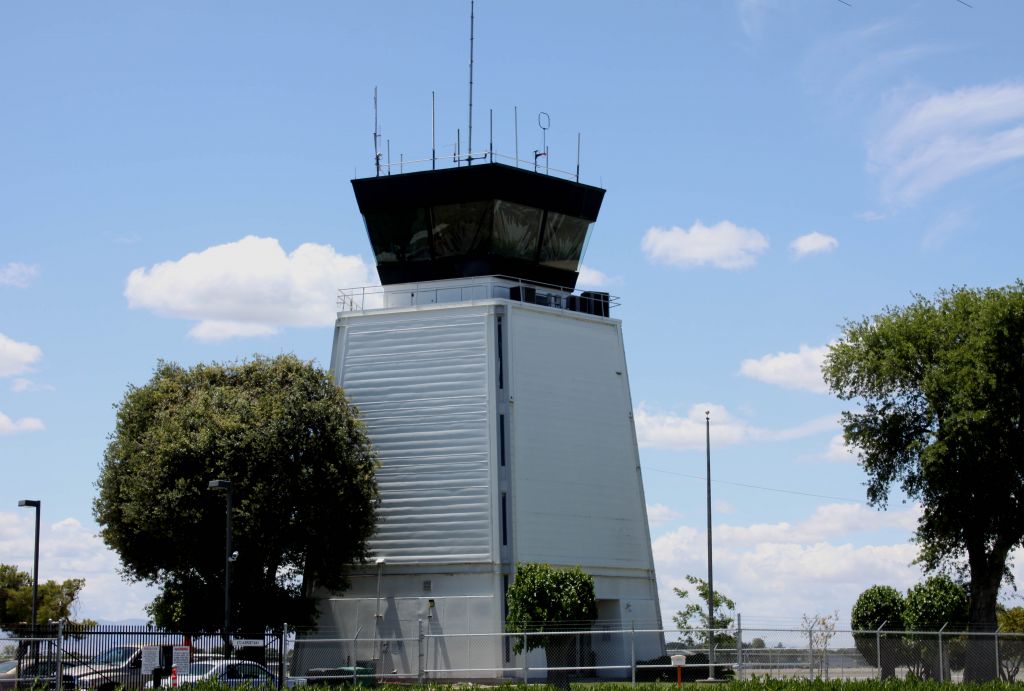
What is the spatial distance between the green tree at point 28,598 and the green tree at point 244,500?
2937cm

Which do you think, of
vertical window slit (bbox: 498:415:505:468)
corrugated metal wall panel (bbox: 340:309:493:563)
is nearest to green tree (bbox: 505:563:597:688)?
corrugated metal wall panel (bbox: 340:309:493:563)

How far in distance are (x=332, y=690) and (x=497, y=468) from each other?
26.2 metres

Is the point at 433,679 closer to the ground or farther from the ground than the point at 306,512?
closer to the ground

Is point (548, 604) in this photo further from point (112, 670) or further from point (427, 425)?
point (112, 670)

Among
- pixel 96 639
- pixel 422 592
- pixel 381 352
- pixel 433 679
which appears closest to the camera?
pixel 96 639

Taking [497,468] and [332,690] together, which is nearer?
[332,690]

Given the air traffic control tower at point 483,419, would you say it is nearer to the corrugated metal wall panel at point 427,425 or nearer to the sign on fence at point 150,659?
the corrugated metal wall panel at point 427,425

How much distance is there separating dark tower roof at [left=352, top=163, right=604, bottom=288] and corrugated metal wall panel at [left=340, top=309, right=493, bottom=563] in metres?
2.75

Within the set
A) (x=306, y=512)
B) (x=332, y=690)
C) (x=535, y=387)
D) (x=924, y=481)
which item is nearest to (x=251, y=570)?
(x=306, y=512)

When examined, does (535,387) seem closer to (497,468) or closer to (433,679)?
(497,468)

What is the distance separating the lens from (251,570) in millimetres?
50719

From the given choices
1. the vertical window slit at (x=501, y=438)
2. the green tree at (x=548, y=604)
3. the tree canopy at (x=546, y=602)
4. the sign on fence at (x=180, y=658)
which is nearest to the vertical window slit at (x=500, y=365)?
the vertical window slit at (x=501, y=438)

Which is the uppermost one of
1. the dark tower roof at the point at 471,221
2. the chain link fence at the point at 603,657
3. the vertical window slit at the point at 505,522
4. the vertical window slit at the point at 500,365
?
the dark tower roof at the point at 471,221

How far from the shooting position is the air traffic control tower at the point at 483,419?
5256cm
